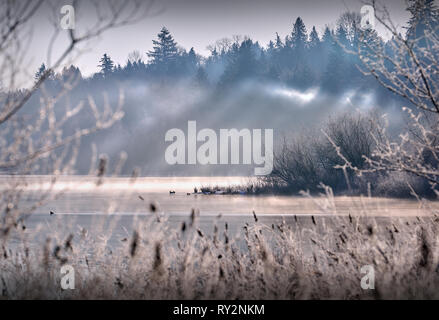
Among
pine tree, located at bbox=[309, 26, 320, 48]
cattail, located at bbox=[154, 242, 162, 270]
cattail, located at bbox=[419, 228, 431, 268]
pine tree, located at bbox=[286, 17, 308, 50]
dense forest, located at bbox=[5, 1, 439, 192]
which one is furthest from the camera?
pine tree, located at bbox=[309, 26, 320, 48]

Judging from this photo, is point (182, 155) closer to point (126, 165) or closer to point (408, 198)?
point (126, 165)

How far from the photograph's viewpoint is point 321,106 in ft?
171

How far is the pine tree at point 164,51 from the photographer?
7062cm

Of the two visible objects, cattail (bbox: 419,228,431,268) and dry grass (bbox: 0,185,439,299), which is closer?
dry grass (bbox: 0,185,439,299)

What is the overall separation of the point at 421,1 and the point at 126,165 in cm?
5383

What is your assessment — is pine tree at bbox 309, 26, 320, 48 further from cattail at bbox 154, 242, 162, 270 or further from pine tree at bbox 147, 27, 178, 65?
cattail at bbox 154, 242, 162, 270

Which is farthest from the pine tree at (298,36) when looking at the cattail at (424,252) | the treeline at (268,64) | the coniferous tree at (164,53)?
the cattail at (424,252)

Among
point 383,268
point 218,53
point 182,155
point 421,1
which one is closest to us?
point 383,268

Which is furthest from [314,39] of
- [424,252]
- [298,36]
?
[424,252]

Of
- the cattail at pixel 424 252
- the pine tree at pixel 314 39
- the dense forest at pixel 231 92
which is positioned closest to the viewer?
the cattail at pixel 424 252

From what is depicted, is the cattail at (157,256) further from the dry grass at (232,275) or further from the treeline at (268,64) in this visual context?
the treeline at (268,64)

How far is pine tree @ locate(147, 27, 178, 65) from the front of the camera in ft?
232

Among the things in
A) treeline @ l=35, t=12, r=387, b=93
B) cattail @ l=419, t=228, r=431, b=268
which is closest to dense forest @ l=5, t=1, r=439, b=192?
treeline @ l=35, t=12, r=387, b=93
